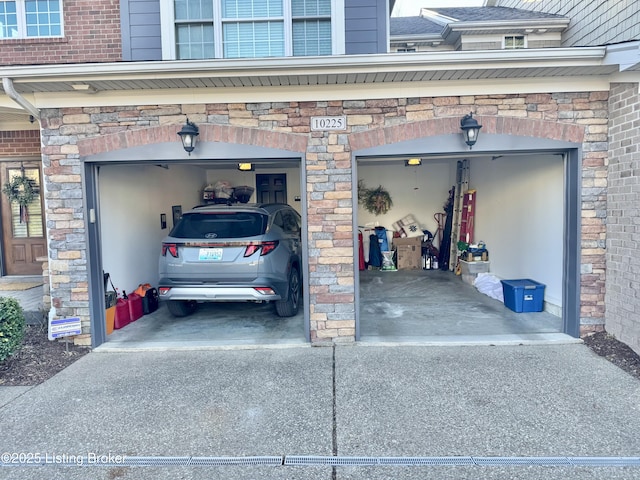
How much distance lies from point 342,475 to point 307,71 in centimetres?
374

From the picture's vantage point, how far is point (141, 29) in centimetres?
564

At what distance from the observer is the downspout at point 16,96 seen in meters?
4.58

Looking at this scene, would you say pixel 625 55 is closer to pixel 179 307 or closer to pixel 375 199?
pixel 179 307

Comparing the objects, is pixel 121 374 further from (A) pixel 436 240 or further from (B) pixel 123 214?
(A) pixel 436 240

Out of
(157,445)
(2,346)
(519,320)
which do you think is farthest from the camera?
(519,320)

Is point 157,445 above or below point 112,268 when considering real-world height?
below

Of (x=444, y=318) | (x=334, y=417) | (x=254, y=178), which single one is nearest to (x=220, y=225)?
(x=334, y=417)

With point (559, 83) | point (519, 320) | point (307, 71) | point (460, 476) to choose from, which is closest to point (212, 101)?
point (307, 71)

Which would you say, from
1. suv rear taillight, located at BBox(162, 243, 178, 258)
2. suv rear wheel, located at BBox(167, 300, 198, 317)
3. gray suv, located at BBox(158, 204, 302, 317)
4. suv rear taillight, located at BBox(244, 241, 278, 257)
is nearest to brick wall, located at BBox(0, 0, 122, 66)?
gray suv, located at BBox(158, 204, 302, 317)

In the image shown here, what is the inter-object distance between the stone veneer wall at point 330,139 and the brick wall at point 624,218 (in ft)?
0.36

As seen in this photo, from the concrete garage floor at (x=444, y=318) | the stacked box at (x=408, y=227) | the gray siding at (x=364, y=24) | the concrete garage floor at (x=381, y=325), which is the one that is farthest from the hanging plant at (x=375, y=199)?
the gray siding at (x=364, y=24)

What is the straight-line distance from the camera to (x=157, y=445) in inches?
120

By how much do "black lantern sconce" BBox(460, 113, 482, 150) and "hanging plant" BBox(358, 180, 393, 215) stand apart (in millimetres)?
6084

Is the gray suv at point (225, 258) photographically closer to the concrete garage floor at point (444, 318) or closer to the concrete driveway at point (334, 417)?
the concrete driveway at point (334, 417)
